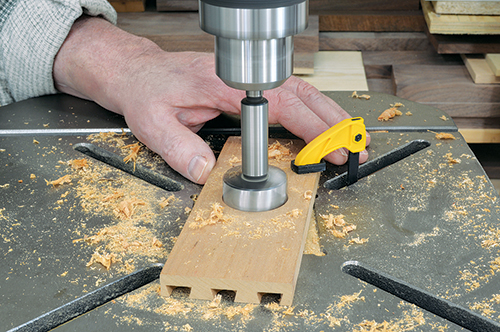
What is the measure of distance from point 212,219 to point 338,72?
1.38m

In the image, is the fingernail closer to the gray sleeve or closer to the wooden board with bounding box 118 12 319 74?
the gray sleeve

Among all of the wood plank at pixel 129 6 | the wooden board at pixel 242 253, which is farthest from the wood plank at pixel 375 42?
the wooden board at pixel 242 253

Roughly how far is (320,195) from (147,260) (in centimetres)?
35

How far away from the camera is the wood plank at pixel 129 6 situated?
2.32m

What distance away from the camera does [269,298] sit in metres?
0.73

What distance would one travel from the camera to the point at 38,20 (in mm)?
1352

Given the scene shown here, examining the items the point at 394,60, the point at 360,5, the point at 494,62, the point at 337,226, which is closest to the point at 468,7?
the point at 494,62

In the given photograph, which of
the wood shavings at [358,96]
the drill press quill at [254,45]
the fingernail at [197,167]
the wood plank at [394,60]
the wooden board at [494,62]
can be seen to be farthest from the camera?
the wood plank at [394,60]

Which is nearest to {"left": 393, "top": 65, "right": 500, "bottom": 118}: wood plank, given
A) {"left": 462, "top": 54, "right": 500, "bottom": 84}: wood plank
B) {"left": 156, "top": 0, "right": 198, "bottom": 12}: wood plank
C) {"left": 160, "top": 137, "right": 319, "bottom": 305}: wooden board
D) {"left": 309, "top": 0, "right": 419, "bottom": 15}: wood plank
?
{"left": 462, "top": 54, "right": 500, "bottom": 84}: wood plank

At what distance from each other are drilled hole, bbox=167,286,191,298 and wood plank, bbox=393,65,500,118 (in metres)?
1.43

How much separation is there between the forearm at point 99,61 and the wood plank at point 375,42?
41.8 inches

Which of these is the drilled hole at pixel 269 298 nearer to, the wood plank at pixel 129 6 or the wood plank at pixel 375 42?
the wood plank at pixel 375 42

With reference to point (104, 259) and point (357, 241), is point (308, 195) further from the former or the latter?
point (104, 259)

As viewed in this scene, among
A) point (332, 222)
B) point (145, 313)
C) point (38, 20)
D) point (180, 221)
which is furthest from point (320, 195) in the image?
point (38, 20)
